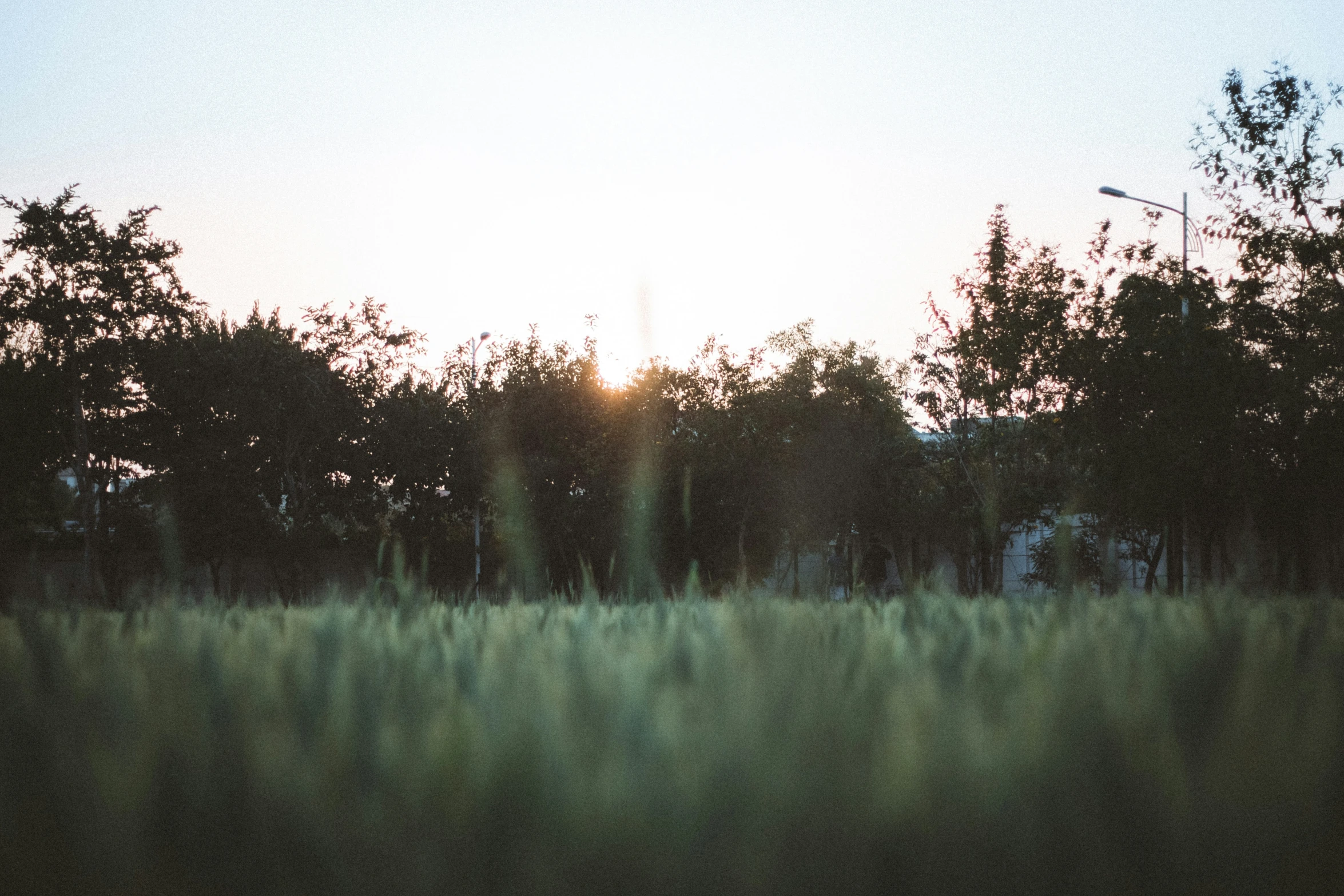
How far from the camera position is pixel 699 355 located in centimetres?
4184

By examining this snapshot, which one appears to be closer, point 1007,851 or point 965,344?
point 1007,851

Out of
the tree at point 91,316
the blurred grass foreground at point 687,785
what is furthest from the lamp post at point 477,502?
the blurred grass foreground at point 687,785

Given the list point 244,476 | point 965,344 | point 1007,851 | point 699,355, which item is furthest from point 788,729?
point 699,355

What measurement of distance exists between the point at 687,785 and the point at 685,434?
39.5m

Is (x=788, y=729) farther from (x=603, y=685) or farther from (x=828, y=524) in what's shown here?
(x=828, y=524)

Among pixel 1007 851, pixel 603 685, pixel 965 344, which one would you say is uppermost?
pixel 965 344

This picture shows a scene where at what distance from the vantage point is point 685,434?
133 ft

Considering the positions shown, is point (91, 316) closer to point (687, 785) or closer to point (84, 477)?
point (84, 477)

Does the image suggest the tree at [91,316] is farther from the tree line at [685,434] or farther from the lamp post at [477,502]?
the lamp post at [477,502]

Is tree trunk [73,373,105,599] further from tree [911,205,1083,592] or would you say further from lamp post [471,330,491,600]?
tree [911,205,1083,592]

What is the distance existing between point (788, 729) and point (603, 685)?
0.26 m

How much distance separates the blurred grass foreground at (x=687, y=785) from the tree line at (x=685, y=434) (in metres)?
18.8

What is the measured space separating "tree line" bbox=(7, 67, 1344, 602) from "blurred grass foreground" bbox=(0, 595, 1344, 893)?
741 inches

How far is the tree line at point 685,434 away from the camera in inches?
784
